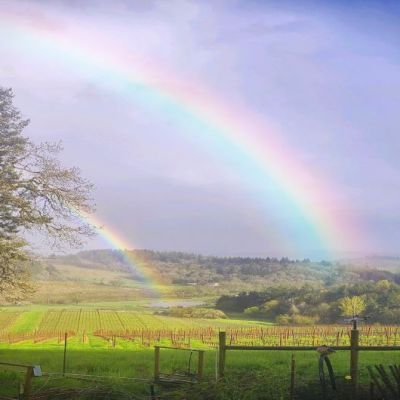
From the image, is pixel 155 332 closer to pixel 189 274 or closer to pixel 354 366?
pixel 354 366

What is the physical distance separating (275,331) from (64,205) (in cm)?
4782

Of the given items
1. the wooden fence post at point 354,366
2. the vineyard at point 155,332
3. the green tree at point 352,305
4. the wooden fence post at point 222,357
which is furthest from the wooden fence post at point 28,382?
the green tree at point 352,305

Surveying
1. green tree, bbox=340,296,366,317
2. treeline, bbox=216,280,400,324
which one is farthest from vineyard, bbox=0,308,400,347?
treeline, bbox=216,280,400,324

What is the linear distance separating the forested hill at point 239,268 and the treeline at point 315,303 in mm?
18187

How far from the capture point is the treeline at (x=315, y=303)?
77750mm

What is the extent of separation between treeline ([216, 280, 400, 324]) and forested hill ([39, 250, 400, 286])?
18.2 m

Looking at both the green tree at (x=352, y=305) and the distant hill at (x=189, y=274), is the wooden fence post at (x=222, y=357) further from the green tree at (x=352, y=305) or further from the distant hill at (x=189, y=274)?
the distant hill at (x=189, y=274)

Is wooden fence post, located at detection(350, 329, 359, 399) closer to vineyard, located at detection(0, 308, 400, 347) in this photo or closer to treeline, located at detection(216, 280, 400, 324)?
vineyard, located at detection(0, 308, 400, 347)

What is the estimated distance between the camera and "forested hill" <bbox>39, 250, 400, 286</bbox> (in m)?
126

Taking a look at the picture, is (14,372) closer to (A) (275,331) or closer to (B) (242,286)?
(A) (275,331)

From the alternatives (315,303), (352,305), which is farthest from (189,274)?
(352,305)

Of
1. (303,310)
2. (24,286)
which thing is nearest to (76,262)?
(303,310)

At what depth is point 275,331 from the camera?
65.5 meters

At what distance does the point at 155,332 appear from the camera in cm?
6456
